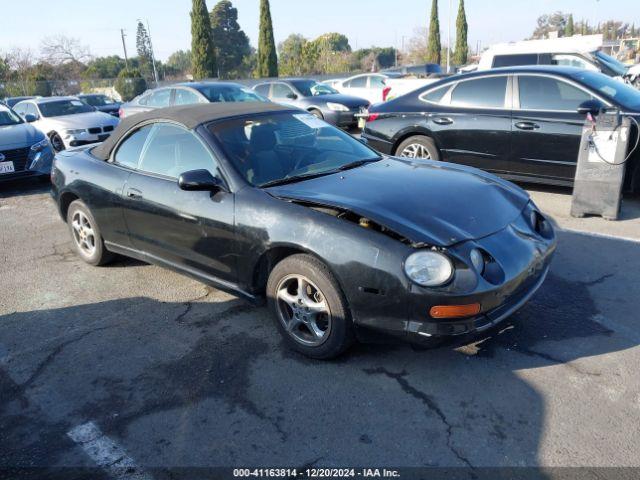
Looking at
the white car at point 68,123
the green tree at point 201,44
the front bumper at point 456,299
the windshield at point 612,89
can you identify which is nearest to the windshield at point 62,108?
the white car at point 68,123

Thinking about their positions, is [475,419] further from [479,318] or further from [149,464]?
[149,464]

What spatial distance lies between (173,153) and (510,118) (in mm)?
4482

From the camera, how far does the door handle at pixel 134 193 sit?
419 cm

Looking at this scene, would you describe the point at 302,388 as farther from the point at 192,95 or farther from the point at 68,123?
the point at 68,123

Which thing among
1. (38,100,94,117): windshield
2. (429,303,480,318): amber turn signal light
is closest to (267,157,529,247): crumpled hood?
(429,303,480,318): amber turn signal light

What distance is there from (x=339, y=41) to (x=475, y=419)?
91.8 metres

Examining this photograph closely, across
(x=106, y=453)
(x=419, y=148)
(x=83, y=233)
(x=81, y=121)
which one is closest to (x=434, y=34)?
(x=81, y=121)

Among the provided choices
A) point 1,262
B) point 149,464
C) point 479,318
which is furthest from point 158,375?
point 1,262

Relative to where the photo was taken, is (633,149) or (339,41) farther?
(339,41)

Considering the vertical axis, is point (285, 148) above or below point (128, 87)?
below

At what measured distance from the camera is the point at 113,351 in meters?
3.61

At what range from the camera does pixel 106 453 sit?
2613mm

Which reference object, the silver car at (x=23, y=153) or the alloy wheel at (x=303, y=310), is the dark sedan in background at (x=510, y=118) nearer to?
the alloy wheel at (x=303, y=310)

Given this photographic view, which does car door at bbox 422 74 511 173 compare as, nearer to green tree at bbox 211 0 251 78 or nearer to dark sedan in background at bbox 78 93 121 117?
dark sedan in background at bbox 78 93 121 117
